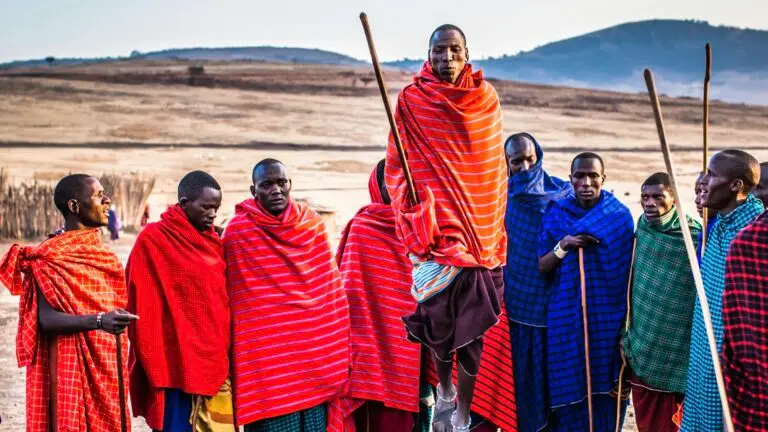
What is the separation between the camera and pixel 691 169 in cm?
2884

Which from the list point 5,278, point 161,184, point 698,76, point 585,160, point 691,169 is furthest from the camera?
point 698,76

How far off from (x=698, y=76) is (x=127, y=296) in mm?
90603

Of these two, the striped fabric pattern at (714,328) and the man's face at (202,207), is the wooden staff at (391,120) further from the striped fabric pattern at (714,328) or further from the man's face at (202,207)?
the striped fabric pattern at (714,328)

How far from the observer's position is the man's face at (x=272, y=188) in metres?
5.18

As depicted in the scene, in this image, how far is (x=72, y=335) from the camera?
482 cm

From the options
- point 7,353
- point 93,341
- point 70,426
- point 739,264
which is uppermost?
point 739,264

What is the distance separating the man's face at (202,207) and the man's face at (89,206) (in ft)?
1.37

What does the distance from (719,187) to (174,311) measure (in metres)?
2.76

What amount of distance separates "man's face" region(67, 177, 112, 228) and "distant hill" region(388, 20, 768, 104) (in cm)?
8142

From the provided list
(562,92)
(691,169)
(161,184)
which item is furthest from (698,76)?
(161,184)

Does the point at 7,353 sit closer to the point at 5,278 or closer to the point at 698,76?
the point at 5,278

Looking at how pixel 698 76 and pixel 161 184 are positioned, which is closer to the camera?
pixel 161 184

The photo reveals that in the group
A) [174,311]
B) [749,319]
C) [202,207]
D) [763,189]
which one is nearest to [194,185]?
[202,207]

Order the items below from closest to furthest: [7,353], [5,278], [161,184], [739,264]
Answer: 1. [739,264]
2. [5,278]
3. [7,353]
4. [161,184]
